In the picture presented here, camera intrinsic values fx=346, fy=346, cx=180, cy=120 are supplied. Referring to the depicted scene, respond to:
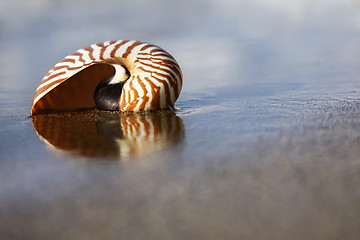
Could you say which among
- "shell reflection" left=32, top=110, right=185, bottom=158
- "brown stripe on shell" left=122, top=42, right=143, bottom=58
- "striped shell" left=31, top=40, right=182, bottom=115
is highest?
"brown stripe on shell" left=122, top=42, right=143, bottom=58

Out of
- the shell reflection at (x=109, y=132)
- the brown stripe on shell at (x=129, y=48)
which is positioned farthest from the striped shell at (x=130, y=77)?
the shell reflection at (x=109, y=132)

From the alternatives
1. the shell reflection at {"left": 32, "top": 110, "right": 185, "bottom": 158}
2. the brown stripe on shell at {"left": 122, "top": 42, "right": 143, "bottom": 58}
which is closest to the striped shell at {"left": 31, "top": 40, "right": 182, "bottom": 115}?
the brown stripe on shell at {"left": 122, "top": 42, "right": 143, "bottom": 58}

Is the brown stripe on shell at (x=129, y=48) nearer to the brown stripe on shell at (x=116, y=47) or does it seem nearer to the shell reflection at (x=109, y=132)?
the brown stripe on shell at (x=116, y=47)

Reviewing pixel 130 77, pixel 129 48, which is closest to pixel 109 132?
pixel 130 77

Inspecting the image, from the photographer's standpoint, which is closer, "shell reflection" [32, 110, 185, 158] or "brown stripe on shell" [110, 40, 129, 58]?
"shell reflection" [32, 110, 185, 158]

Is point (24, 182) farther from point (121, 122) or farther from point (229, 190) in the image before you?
point (121, 122)

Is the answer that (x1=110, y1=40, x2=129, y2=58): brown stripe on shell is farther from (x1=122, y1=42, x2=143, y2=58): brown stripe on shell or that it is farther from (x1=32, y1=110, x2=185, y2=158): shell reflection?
(x1=32, y1=110, x2=185, y2=158): shell reflection
